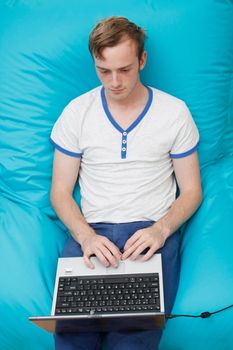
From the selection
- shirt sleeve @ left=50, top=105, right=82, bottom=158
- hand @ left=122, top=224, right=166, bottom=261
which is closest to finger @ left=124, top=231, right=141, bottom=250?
hand @ left=122, top=224, right=166, bottom=261

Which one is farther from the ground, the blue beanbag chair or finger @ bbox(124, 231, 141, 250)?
the blue beanbag chair

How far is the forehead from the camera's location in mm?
1416

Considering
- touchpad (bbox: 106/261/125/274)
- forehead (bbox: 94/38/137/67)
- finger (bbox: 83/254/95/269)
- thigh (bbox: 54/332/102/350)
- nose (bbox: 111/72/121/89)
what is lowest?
thigh (bbox: 54/332/102/350)

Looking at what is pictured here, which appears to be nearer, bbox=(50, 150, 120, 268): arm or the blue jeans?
the blue jeans

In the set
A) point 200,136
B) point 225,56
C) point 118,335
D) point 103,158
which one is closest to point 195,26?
point 225,56

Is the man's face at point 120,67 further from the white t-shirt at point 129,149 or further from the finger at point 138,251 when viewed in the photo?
the finger at point 138,251

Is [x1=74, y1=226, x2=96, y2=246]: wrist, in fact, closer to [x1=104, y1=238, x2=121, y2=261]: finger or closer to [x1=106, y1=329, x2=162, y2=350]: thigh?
[x1=104, y1=238, x2=121, y2=261]: finger

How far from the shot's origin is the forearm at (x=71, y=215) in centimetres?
153

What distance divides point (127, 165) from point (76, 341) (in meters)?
0.52

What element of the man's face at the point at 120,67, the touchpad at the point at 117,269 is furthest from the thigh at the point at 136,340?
the man's face at the point at 120,67

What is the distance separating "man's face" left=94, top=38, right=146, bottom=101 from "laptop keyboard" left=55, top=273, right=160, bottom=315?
499 millimetres

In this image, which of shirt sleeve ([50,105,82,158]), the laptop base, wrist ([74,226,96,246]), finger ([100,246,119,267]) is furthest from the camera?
shirt sleeve ([50,105,82,158])

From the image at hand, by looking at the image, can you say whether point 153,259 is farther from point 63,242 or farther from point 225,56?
point 225,56

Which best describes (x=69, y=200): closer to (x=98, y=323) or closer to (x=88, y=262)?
(x=88, y=262)
